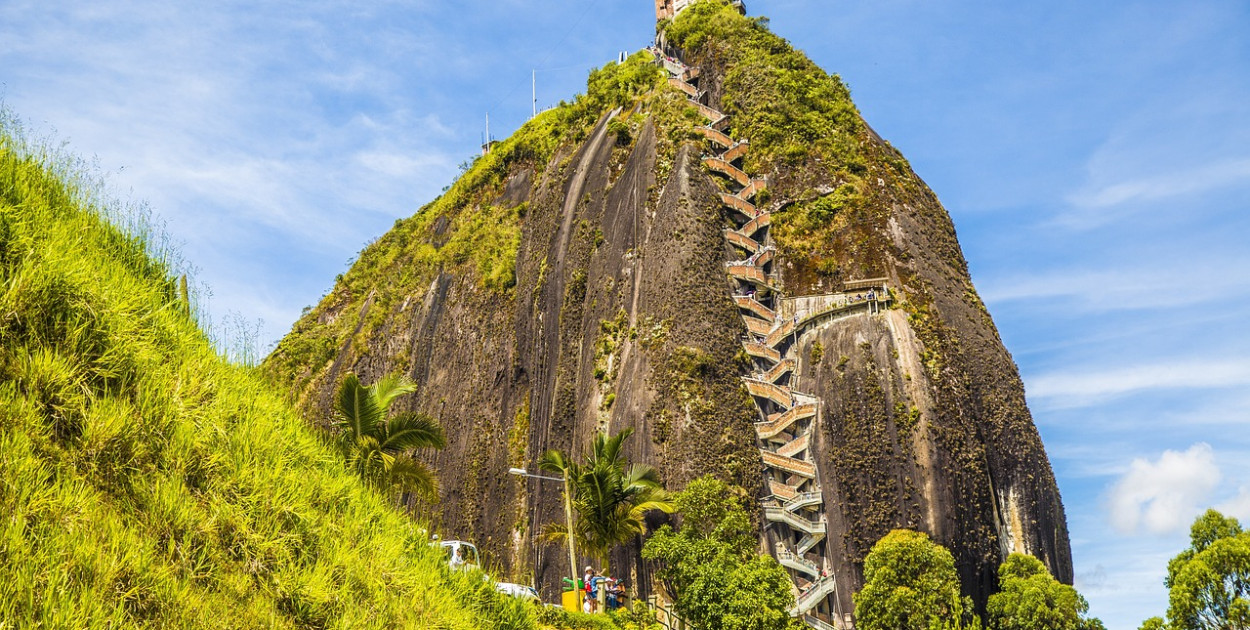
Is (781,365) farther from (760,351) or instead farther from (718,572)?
(718,572)

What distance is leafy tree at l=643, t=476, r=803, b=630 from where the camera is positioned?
31781mm

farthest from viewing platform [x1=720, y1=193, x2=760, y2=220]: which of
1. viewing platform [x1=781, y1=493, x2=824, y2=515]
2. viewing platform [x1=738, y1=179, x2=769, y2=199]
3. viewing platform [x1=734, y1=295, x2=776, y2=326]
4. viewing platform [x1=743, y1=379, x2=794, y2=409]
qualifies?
viewing platform [x1=781, y1=493, x2=824, y2=515]

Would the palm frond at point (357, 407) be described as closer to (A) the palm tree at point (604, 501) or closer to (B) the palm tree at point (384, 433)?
(B) the palm tree at point (384, 433)

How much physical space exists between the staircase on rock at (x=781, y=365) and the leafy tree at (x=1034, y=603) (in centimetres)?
642

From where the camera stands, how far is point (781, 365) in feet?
171

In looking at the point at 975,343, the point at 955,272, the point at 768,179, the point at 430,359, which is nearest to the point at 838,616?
the point at 975,343

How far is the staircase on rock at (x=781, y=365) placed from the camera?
45750 millimetres

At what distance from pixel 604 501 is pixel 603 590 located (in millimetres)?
5643

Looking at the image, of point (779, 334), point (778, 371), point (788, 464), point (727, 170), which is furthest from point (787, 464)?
point (727, 170)

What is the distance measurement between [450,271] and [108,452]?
63897 mm

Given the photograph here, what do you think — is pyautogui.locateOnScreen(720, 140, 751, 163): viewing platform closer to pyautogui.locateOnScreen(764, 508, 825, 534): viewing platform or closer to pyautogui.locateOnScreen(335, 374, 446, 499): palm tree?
pyautogui.locateOnScreen(764, 508, 825, 534): viewing platform

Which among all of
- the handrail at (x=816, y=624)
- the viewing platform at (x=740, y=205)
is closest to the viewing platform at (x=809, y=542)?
the handrail at (x=816, y=624)

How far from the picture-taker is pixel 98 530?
9219 millimetres

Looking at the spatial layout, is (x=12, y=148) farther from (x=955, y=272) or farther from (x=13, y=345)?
(x=955, y=272)
